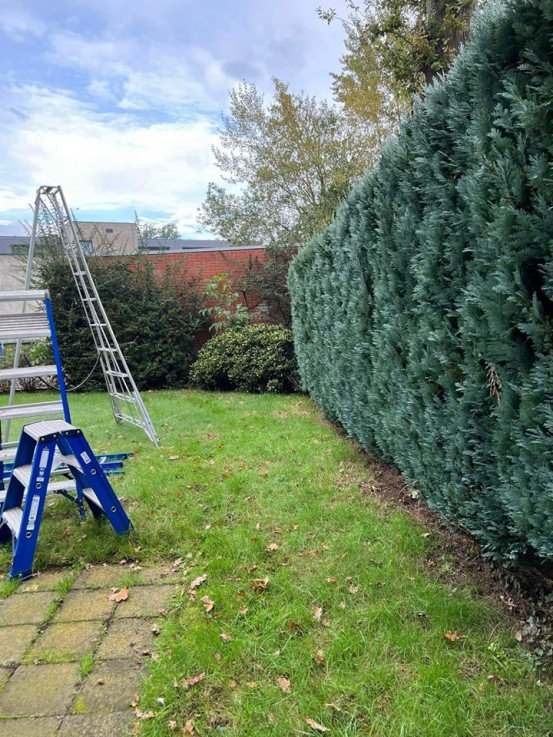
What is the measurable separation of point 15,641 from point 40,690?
43 centimetres

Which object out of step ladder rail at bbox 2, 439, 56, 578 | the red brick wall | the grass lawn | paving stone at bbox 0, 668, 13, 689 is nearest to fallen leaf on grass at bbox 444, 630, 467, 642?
the grass lawn

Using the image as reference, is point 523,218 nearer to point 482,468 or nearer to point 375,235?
point 482,468

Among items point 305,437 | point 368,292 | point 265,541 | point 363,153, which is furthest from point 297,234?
point 265,541

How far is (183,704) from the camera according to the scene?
169cm

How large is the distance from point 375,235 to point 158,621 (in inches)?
109

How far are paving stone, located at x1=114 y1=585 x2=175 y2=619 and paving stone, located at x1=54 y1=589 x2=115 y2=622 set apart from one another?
72 mm

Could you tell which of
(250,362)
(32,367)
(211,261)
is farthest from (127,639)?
(211,261)

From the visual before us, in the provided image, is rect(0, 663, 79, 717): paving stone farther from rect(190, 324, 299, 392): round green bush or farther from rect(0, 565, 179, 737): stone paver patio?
rect(190, 324, 299, 392): round green bush

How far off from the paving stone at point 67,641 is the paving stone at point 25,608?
158mm

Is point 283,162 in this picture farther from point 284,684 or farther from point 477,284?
point 284,684

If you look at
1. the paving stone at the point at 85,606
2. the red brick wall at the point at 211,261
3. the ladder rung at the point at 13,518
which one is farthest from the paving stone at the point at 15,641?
the red brick wall at the point at 211,261

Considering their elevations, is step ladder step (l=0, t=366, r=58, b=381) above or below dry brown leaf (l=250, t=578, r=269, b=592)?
above

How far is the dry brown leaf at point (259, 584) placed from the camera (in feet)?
7.83

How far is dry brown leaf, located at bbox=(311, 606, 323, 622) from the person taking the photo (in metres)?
2.13
